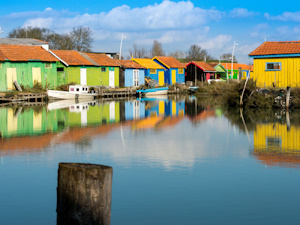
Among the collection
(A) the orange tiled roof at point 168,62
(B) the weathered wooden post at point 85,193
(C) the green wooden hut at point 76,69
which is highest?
(A) the orange tiled roof at point 168,62

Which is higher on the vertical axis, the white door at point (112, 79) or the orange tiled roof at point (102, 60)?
the orange tiled roof at point (102, 60)

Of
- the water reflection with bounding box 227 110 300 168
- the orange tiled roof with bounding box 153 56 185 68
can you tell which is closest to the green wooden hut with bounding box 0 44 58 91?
the water reflection with bounding box 227 110 300 168

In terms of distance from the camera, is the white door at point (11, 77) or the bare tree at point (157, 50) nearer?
the white door at point (11, 77)

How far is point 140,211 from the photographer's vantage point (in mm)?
9016

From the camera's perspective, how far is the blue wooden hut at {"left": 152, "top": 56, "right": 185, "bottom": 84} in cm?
8069

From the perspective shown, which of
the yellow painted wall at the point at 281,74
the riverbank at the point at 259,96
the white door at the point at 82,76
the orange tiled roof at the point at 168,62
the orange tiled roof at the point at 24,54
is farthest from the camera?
the orange tiled roof at the point at 168,62

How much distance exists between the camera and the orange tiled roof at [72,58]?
55.5m

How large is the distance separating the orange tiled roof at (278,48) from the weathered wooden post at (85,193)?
31763 mm

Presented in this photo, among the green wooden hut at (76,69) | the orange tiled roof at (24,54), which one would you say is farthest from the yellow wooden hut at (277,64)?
the green wooden hut at (76,69)

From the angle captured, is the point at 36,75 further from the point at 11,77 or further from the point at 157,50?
the point at 157,50

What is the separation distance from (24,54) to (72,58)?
8639 millimetres

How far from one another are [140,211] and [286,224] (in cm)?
271

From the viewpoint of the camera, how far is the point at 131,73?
69062 mm

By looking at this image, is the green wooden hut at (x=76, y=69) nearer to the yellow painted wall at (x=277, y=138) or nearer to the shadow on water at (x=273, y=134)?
the shadow on water at (x=273, y=134)
